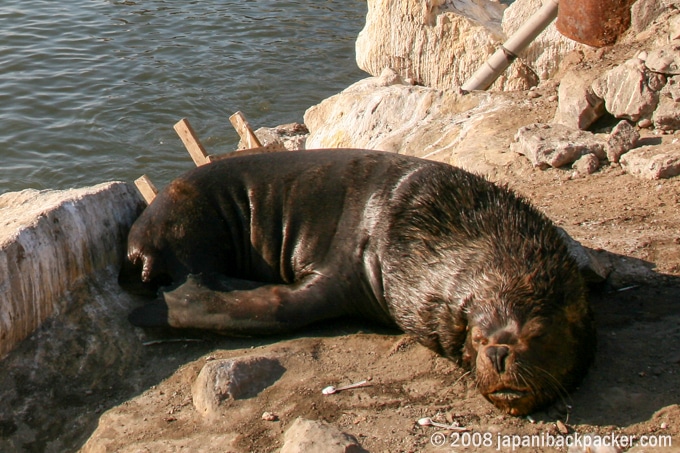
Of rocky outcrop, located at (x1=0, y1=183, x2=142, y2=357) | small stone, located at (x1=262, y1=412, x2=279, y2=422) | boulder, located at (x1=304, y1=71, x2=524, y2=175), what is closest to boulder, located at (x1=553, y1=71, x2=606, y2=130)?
boulder, located at (x1=304, y1=71, x2=524, y2=175)

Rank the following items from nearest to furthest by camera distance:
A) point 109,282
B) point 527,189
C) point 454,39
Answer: point 109,282, point 527,189, point 454,39

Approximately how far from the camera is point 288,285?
560 cm

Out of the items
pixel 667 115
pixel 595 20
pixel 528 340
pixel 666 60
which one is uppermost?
pixel 595 20

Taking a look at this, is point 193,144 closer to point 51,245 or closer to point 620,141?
point 51,245

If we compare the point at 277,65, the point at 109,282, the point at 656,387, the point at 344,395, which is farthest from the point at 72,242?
the point at 277,65

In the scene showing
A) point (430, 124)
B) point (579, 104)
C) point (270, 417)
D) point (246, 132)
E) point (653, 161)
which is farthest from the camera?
point (246, 132)

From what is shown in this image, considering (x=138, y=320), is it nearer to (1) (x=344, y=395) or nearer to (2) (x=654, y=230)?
(1) (x=344, y=395)

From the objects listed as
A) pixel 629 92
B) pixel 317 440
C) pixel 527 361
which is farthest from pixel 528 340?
pixel 629 92

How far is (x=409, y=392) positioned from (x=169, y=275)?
1.91 metres

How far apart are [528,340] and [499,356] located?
18cm

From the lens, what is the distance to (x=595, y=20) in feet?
27.6

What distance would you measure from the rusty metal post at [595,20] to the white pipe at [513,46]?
571 millimetres

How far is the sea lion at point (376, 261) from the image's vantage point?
4527mm

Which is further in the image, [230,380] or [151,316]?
[151,316]
